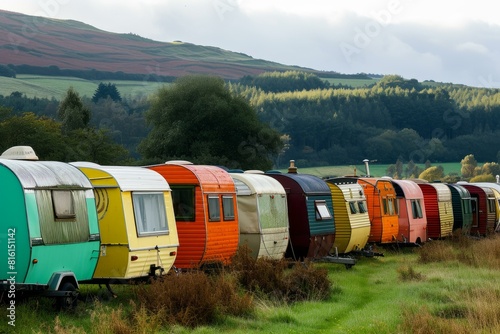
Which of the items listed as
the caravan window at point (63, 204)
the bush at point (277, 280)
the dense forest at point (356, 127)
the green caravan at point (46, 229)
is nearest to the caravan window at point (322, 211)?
the bush at point (277, 280)

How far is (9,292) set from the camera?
14797 mm

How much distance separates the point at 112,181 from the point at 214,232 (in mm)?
4384

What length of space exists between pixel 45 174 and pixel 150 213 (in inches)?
142

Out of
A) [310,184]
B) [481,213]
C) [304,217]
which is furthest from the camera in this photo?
[481,213]

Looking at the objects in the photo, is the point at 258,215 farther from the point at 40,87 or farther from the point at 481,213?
the point at 40,87

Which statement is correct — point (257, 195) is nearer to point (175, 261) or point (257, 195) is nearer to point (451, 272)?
point (175, 261)

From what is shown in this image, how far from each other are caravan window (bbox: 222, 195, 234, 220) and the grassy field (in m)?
3.33

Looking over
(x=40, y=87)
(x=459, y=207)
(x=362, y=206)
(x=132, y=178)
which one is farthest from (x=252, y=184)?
(x=40, y=87)

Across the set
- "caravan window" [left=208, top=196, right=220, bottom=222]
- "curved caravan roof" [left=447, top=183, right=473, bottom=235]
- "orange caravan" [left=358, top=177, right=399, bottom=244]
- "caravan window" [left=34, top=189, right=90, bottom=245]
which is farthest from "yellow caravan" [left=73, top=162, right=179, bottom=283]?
"curved caravan roof" [left=447, top=183, right=473, bottom=235]

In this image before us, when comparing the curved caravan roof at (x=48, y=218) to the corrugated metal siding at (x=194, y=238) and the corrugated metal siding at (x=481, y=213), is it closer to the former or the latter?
the corrugated metal siding at (x=194, y=238)

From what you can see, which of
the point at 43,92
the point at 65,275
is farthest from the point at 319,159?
the point at 65,275

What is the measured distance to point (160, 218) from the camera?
64.0 ft

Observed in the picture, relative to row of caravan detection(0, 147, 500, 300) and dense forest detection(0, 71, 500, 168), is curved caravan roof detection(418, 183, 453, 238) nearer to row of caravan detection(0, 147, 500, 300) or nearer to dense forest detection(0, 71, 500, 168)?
row of caravan detection(0, 147, 500, 300)

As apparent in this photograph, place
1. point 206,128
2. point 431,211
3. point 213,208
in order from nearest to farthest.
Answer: point 213,208 < point 431,211 < point 206,128
